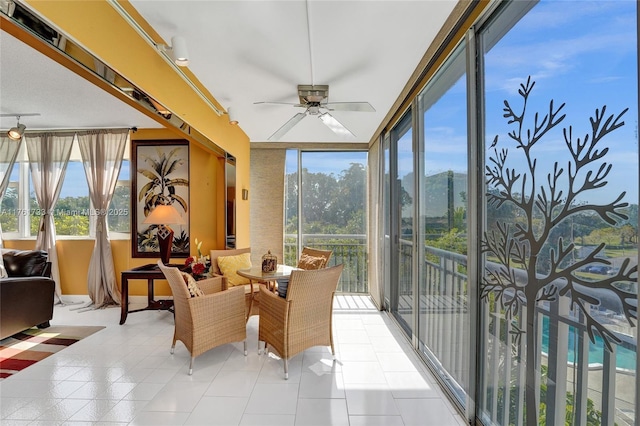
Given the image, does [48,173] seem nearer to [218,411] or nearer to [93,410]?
[93,410]

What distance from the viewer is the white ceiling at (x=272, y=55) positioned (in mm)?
1998

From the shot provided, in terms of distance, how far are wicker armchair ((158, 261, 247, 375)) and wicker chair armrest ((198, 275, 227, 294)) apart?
37 cm

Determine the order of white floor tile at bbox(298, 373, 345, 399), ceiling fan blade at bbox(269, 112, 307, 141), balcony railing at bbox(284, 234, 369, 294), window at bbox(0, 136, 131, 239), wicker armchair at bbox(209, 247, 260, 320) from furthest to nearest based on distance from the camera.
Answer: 1. balcony railing at bbox(284, 234, 369, 294)
2. window at bbox(0, 136, 131, 239)
3. wicker armchair at bbox(209, 247, 260, 320)
4. ceiling fan blade at bbox(269, 112, 307, 141)
5. white floor tile at bbox(298, 373, 345, 399)

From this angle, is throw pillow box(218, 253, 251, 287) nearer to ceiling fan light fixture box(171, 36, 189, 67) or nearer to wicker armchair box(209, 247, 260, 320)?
wicker armchair box(209, 247, 260, 320)

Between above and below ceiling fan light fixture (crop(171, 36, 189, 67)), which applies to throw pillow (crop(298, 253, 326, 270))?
below

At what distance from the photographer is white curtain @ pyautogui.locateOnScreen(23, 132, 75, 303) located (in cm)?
465

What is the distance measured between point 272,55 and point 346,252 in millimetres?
3600

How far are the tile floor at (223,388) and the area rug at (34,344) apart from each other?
0.13 m

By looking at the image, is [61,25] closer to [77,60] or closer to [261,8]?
[77,60]

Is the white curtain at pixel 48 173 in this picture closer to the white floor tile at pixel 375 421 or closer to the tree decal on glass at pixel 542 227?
the white floor tile at pixel 375 421

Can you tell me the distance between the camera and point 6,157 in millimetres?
4727

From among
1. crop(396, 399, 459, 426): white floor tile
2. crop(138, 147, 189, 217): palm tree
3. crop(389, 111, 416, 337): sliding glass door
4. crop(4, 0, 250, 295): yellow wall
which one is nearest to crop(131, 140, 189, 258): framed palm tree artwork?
crop(138, 147, 189, 217): palm tree

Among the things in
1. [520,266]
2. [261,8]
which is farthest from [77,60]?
[520,266]

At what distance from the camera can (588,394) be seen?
3.87 feet
